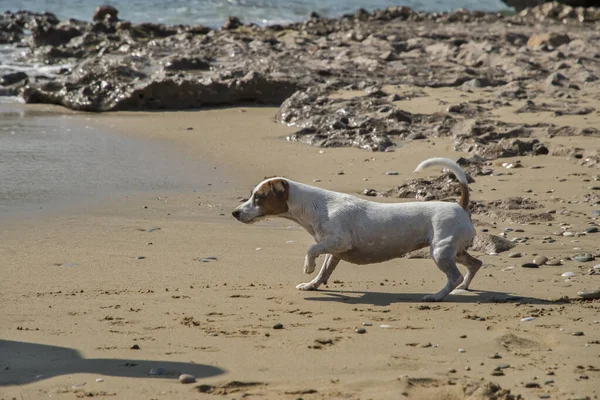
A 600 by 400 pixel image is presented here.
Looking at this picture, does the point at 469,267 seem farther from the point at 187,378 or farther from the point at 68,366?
the point at 68,366

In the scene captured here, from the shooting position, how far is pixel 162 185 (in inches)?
407

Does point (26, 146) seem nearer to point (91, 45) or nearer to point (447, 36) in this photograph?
point (91, 45)

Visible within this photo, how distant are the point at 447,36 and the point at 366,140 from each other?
37.3ft

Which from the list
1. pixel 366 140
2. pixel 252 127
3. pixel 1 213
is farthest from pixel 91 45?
pixel 1 213

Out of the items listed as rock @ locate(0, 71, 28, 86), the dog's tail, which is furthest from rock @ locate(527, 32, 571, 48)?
the dog's tail

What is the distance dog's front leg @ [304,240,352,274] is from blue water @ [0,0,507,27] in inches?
997

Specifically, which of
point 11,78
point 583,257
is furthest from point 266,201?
point 11,78

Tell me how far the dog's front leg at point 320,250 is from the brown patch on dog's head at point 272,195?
1.39 ft

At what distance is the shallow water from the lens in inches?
385

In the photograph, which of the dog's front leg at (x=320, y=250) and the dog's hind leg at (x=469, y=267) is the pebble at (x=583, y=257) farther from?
the dog's front leg at (x=320, y=250)

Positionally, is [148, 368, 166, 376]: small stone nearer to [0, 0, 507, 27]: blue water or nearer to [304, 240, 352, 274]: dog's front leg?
[304, 240, 352, 274]: dog's front leg

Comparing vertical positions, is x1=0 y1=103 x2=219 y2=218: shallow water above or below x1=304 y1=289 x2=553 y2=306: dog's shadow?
above

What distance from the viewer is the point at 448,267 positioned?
6539 mm

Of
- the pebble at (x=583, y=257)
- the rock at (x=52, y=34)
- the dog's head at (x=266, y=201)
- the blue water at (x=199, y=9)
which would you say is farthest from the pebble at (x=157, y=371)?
the blue water at (x=199, y=9)
